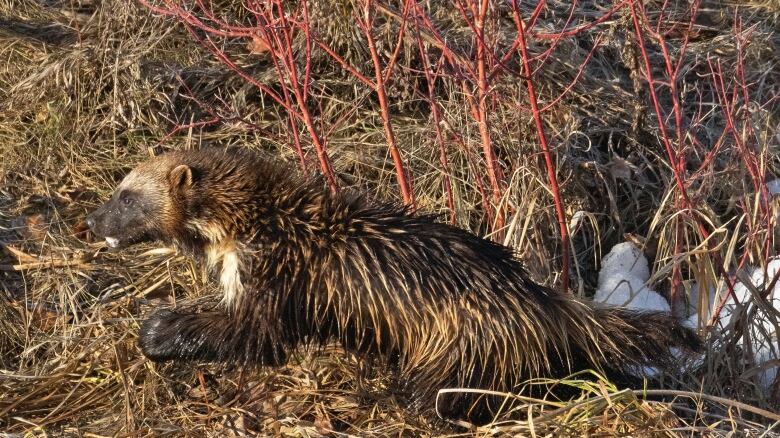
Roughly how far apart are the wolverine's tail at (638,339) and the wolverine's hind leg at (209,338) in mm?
1141

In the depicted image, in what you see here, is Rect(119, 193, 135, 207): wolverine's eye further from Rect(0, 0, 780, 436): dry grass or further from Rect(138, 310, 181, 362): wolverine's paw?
Rect(0, 0, 780, 436): dry grass

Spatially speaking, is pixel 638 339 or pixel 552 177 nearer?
pixel 638 339

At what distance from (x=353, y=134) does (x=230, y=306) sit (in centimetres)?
A: 219

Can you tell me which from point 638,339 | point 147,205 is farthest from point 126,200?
point 638,339

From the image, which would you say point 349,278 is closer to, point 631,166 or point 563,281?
point 563,281

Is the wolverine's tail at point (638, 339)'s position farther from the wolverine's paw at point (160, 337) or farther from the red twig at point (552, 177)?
the wolverine's paw at point (160, 337)

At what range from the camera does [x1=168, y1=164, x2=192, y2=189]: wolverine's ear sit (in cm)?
397

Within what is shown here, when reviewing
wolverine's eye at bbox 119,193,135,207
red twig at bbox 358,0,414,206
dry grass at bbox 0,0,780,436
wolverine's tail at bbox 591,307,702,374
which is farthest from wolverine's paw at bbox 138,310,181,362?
wolverine's tail at bbox 591,307,702,374

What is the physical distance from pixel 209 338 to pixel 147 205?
575mm

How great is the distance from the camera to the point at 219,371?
14.4ft

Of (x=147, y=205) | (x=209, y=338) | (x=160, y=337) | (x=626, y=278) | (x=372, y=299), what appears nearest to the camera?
(x=372, y=299)

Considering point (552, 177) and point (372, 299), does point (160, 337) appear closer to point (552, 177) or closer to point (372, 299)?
point (372, 299)

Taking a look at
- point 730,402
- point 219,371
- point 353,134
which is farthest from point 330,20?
point 730,402

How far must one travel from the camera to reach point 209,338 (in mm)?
3906
